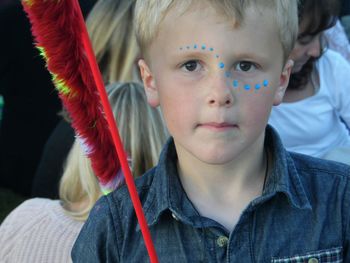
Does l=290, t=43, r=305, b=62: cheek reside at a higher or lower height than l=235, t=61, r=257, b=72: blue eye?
higher

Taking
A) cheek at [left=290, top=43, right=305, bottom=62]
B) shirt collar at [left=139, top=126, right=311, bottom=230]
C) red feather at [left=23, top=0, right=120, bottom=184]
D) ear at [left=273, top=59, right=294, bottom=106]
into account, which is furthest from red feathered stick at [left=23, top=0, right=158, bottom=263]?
cheek at [left=290, top=43, right=305, bottom=62]

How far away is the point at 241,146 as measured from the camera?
1.29m

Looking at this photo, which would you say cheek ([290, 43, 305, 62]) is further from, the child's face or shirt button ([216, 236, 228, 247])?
shirt button ([216, 236, 228, 247])

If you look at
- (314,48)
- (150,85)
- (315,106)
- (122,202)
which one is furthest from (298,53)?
(122,202)

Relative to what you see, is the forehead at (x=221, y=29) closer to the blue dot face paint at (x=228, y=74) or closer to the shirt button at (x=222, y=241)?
the blue dot face paint at (x=228, y=74)

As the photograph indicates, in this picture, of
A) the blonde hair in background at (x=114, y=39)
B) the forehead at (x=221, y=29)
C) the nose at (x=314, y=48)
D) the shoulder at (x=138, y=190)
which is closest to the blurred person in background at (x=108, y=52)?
the blonde hair in background at (x=114, y=39)

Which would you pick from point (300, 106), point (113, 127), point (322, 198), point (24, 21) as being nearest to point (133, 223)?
point (113, 127)

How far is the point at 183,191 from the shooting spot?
4.73ft

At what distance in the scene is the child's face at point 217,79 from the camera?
4.13 ft

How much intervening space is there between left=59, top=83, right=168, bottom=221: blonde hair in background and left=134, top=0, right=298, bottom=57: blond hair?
0.45 m

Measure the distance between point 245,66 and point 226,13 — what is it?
4.6 inches

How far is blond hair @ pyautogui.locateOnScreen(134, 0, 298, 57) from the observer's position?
125cm

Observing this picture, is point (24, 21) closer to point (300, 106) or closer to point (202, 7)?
point (300, 106)

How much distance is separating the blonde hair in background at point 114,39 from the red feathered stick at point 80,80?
47.6 inches
